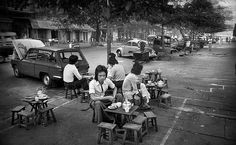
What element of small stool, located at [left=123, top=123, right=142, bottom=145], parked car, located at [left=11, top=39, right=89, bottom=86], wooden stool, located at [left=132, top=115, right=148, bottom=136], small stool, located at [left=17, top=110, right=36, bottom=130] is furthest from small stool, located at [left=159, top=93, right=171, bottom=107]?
small stool, located at [left=17, top=110, right=36, bottom=130]

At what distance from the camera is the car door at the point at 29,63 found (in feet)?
34.2

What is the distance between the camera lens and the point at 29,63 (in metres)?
10.5

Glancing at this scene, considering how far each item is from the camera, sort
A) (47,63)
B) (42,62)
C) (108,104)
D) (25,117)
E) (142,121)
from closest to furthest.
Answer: (142,121), (108,104), (25,117), (47,63), (42,62)

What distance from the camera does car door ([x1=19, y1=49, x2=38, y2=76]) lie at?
10420 mm

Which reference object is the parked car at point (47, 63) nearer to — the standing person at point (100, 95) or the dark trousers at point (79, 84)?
the dark trousers at point (79, 84)

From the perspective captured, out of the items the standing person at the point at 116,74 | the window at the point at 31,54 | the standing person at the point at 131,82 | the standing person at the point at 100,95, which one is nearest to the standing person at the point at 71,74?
the standing person at the point at 116,74

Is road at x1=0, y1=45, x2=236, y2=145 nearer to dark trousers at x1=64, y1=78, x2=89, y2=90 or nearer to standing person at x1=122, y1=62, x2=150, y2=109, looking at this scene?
dark trousers at x1=64, y1=78, x2=89, y2=90

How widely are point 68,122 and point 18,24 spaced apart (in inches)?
1066

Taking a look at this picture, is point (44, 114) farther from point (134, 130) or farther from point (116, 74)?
point (116, 74)

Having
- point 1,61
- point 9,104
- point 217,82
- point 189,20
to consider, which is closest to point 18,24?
point 1,61

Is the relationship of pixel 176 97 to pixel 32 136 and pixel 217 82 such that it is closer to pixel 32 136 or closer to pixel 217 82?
pixel 217 82

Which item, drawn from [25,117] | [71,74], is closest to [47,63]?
[71,74]

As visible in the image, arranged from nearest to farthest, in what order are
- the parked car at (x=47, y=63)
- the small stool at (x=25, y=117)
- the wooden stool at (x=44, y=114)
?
→ the small stool at (x=25, y=117), the wooden stool at (x=44, y=114), the parked car at (x=47, y=63)

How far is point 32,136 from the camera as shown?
5.19 metres
